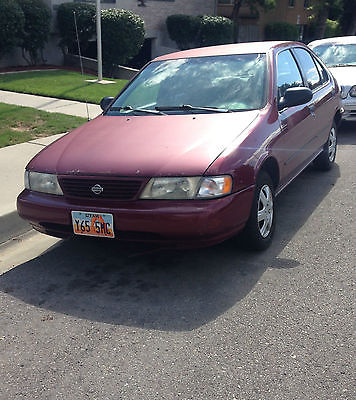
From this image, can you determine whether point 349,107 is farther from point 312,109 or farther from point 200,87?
point 200,87

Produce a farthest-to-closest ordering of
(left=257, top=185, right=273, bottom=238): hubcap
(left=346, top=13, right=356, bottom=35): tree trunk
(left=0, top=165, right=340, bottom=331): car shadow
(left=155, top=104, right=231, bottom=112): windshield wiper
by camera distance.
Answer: (left=346, top=13, right=356, bottom=35): tree trunk < (left=155, top=104, right=231, bottom=112): windshield wiper < (left=257, top=185, right=273, bottom=238): hubcap < (left=0, top=165, right=340, bottom=331): car shadow

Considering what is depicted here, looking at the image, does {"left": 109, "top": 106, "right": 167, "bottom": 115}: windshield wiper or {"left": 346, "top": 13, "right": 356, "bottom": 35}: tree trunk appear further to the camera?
{"left": 346, "top": 13, "right": 356, "bottom": 35}: tree trunk

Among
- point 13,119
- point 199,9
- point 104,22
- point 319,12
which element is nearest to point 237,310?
point 13,119

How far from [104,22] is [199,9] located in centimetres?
997

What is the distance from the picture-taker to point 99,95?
11148 mm

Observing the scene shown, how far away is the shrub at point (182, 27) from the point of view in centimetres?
2275

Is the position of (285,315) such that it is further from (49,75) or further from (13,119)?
(49,75)

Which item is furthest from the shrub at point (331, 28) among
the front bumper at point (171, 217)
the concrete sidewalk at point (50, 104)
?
the front bumper at point (171, 217)

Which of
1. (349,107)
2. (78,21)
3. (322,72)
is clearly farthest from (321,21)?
(322,72)

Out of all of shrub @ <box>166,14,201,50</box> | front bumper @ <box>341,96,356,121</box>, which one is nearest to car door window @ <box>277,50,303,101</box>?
front bumper @ <box>341,96,356,121</box>

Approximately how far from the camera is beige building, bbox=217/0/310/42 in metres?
28.0

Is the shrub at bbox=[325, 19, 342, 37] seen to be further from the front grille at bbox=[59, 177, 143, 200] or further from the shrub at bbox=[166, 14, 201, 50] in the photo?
Result: the front grille at bbox=[59, 177, 143, 200]

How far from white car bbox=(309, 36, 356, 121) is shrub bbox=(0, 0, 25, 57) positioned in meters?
8.53

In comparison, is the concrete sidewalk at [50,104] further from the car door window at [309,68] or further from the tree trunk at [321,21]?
the tree trunk at [321,21]
